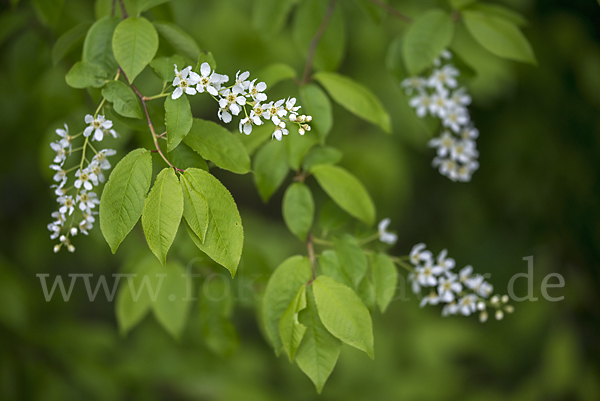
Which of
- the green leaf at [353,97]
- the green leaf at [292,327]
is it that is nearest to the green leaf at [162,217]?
the green leaf at [292,327]

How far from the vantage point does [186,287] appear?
5.83 ft

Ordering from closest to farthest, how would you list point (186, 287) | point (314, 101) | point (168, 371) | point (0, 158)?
point (314, 101) < point (186, 287) < point (0, 158) < point (168, 371)

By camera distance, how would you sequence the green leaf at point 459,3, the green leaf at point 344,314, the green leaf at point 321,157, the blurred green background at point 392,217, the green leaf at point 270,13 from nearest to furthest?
1. the green leaf at point 344,314
2. the green leaf at point 321,157
3. the green leaf at point 459,3
4. the green leaf at point 270,13
5. the blurred green background at point 392,217

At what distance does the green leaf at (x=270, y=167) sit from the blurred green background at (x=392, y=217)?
3.57 ft

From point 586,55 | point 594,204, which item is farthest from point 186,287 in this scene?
point 586,55

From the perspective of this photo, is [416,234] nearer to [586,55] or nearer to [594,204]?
[594,204]

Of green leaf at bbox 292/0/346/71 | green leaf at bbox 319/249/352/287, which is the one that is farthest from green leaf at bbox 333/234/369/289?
green leaf at bbox 292/0/346/71

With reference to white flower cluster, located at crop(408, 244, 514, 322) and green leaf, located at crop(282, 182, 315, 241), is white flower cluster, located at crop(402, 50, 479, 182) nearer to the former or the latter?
white flower cluster, located at crop(408, 244, 514, 322)

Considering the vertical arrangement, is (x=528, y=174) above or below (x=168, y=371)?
above

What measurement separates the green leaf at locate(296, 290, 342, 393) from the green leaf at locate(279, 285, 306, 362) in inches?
1.4

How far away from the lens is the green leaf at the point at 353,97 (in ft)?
4.98

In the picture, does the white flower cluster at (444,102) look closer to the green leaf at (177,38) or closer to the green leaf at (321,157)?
the green leaf at (321,157)

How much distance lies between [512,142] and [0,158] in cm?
334

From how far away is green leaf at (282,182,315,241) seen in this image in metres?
1.36
